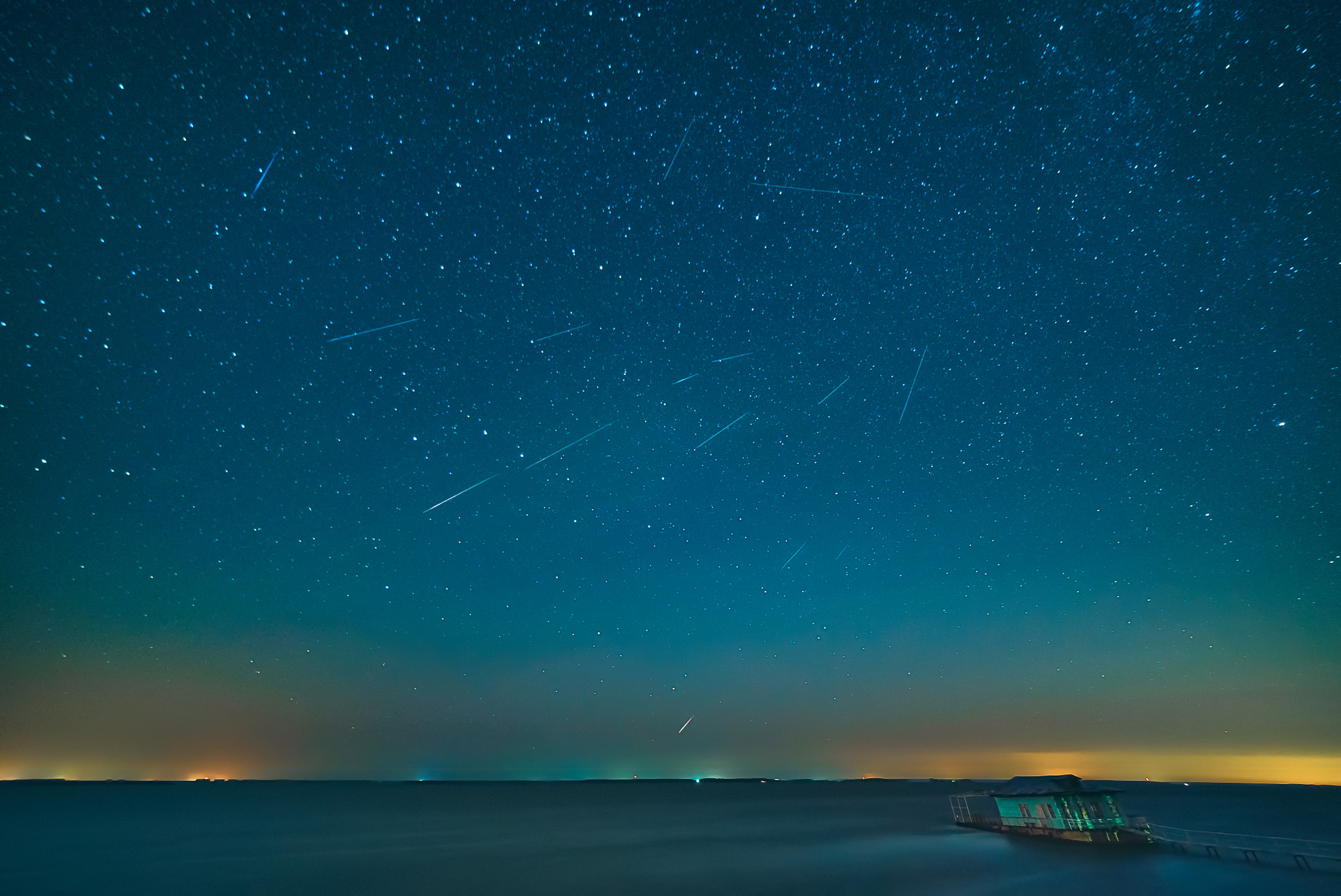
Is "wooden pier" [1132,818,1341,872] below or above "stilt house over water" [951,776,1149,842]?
below

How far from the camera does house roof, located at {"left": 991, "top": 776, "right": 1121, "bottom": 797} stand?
1075 inches

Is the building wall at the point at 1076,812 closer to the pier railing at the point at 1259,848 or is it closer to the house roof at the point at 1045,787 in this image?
the house roof at the point at 1045,787

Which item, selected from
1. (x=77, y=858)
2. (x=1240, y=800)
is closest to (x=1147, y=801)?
(x=1240, y=800)

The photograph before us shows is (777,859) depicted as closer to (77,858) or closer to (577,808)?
(77,858)

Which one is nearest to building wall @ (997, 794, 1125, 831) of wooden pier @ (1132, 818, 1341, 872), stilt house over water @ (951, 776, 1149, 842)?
stilt house over water @ (951, 776, 1149, 842)

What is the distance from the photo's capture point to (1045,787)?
28.4 meters

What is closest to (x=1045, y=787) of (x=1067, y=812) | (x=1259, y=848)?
(x=1067, y=812)

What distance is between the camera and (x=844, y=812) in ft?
210

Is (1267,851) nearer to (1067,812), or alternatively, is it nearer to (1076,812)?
(1076,812)

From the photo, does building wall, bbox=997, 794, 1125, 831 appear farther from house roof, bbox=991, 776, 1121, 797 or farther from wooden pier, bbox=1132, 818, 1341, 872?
wooden pier, bbox=1132, 818, 1341, 872

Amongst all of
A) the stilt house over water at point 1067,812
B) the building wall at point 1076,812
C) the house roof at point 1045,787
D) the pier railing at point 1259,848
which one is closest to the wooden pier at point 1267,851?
the pier railing at point 1259,848

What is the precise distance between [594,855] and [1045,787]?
74.3 ft

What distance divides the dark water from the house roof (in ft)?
6.68

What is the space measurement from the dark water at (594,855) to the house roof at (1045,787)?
2.04 m
